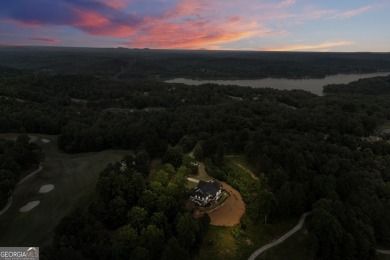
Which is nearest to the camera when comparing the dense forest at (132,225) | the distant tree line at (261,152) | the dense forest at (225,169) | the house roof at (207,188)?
the dense forest at (132,225)

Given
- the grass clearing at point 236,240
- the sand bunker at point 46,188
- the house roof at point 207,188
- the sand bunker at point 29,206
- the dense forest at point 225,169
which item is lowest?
the grass clearing at point 236,240

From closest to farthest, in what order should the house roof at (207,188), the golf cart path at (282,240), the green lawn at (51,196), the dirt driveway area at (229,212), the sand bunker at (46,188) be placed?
the golf cart path at (282,240)
the green lawn at (51,196)
the dirt driveway area at (229,212)
the house roof at (207,188)
the sand bunker at (46,188)

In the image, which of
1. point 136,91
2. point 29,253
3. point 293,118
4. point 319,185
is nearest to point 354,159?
point 319,185

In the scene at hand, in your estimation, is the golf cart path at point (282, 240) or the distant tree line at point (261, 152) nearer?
the golf cart path at point (282, 240)

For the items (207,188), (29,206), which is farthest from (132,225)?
(29,206)

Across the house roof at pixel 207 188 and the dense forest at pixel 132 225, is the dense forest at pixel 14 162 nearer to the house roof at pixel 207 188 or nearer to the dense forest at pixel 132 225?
the dense forest at pixel 132 225

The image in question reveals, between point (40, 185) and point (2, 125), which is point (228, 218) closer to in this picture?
point (40, 185)

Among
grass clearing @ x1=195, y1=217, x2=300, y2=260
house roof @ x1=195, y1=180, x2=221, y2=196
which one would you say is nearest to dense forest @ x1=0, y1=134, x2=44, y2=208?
house roof @ x1=195, y1=180, x2=221, y2=196

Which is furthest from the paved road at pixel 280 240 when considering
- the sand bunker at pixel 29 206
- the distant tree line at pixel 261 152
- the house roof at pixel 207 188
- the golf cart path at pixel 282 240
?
the sand bunker at pixel 29 206

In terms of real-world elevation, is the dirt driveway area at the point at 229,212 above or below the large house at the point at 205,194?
below
